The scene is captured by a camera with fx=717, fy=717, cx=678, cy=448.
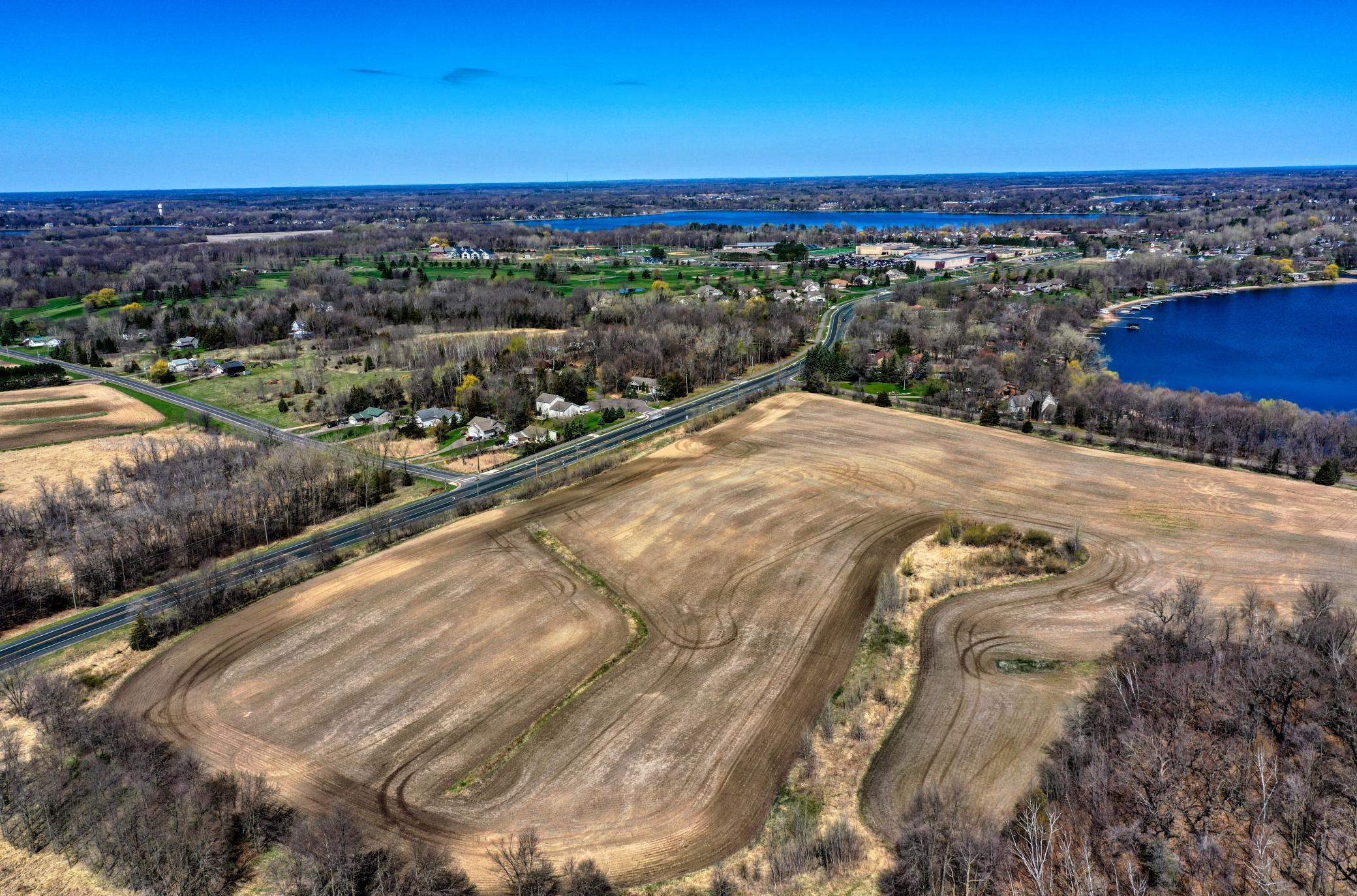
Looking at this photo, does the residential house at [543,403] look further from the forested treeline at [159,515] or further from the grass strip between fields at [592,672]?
the grass strip between fields at [592,672]

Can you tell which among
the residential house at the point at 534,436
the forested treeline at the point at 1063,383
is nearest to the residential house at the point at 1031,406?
the forested treeline at the point at 1063,383

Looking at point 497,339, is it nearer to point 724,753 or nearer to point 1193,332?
point 724,753

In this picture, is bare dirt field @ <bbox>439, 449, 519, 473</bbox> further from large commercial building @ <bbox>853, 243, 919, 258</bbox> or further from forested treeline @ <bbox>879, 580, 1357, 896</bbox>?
large commercial building @ <bbox>853, 243, 919, 258</bbox>

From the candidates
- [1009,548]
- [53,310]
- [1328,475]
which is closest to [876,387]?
[1328,475]

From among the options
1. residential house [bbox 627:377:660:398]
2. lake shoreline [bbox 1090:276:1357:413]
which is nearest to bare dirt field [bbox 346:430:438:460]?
residential house [bbox 627:377:660:398]

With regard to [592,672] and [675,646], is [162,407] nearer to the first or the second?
[592,672]

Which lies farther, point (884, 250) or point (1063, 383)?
point (884, 250)
